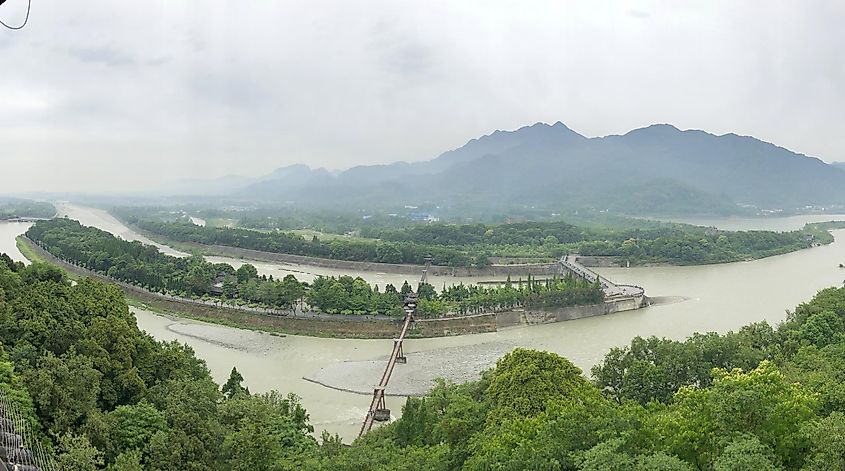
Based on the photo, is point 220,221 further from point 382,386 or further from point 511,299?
point 382,386

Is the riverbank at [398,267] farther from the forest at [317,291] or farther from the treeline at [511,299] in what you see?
the treeline at [511,299]

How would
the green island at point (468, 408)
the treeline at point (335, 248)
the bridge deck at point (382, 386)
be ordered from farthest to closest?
1. the treeline at point (335, 248)
2. the bridge deck at point (382, 386)
3. the green island at point (468, 408)

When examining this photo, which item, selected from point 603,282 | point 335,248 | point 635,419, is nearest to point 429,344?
point 603,282

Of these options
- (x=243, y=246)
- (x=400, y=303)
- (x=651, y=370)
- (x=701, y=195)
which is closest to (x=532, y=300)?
(x=400, y=303)

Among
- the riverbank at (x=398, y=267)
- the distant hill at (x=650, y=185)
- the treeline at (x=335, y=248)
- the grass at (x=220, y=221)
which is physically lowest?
the riverbank at (x=398, y=267)

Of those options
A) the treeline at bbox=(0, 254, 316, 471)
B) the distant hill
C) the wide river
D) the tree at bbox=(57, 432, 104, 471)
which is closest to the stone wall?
the wide river

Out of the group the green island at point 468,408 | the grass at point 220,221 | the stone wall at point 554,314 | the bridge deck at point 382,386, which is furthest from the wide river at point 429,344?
the grass at point 220,221
